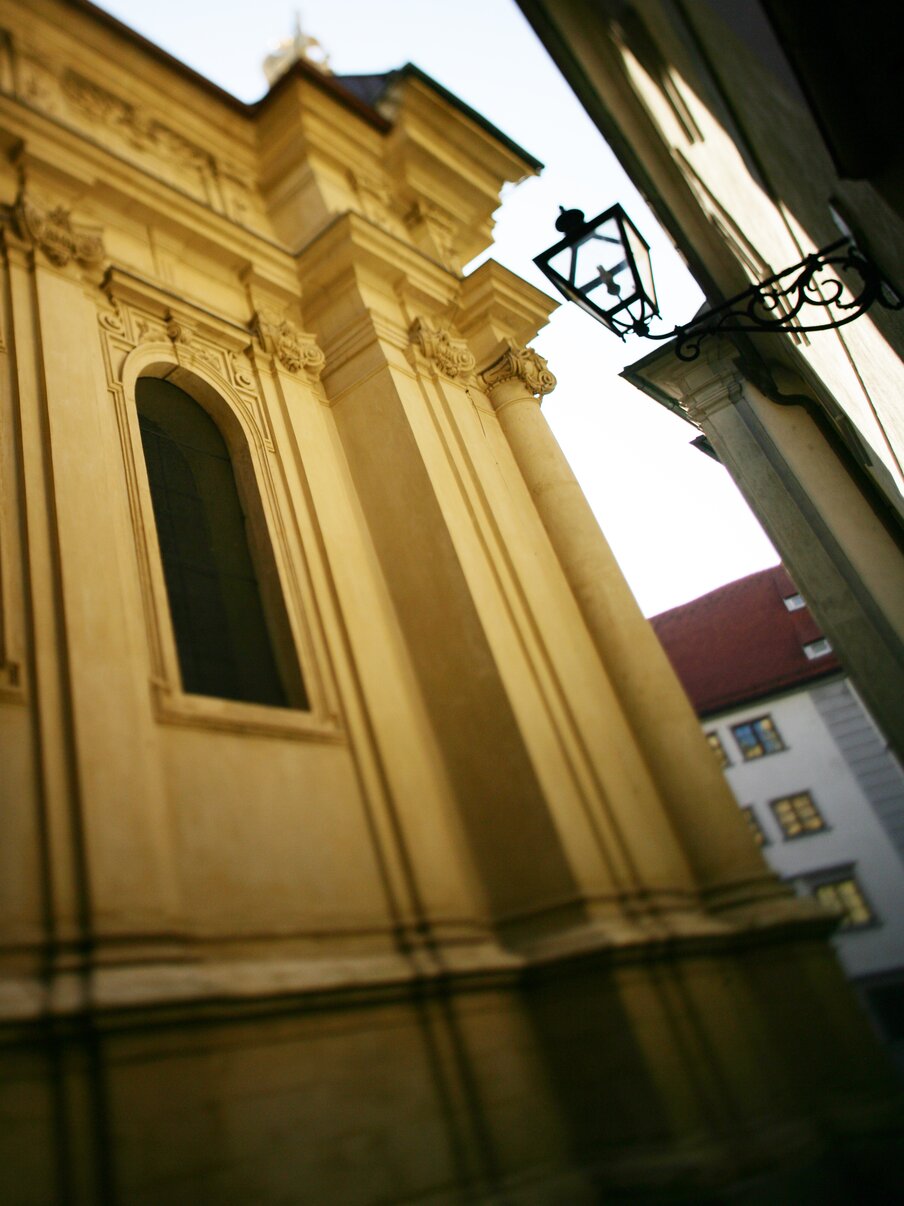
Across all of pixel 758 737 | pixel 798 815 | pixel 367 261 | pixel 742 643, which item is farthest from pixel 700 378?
pixel 742 643

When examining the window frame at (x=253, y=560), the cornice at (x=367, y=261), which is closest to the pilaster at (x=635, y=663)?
the cornice at (x=367, y=261)

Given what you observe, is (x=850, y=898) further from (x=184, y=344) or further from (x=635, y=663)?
(x=184, y=344)

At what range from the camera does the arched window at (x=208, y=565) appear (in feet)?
21.0

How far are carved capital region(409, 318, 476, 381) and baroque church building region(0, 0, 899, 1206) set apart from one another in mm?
71

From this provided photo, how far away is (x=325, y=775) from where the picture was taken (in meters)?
6.13

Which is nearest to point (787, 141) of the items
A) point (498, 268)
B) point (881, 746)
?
point (498, 268)

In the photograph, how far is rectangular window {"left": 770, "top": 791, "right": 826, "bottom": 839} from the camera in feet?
83.3

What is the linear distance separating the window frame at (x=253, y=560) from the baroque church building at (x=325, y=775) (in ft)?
0.11

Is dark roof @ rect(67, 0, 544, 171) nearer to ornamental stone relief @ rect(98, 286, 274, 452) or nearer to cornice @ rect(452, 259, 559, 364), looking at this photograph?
cornice @ rect(452, 259, 559, 364)

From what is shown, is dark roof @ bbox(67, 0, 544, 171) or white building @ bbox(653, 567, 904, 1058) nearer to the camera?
dark roof @ bbox(67, 0, 544, 171)

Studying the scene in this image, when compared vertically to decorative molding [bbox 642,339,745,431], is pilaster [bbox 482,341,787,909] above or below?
below

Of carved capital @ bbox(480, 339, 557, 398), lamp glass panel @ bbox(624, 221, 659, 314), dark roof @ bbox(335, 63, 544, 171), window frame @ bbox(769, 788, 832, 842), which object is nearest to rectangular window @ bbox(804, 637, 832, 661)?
window frame @ bbox(769, 788, 832, 842)

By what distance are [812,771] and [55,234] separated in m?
24.0

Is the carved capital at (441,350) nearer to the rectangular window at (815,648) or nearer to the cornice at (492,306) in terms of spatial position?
the cornice at (492,306)
